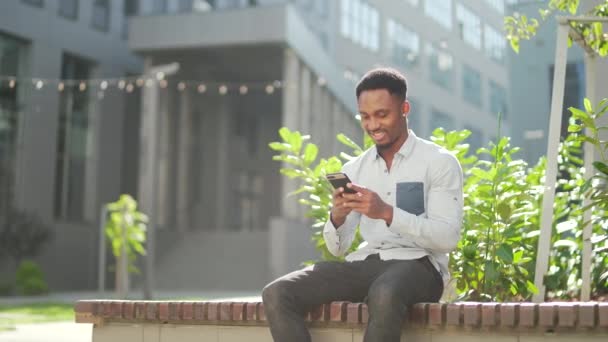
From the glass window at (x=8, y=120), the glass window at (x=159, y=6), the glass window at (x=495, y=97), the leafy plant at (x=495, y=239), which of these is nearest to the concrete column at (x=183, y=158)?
the glass window at (x=159, y=6)

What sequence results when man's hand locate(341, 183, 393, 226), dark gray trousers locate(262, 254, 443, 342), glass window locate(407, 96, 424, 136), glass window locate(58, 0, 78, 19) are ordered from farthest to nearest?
glass window locate(407, 96, 424, 136), glass window locate(58, 0, 78, 19), man's hand locate(341, 183, 393, 226), dark gray trousers locate(262, 254, 443, 342)

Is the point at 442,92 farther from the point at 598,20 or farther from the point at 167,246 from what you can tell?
the point at 598,20

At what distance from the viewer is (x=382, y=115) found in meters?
3.83

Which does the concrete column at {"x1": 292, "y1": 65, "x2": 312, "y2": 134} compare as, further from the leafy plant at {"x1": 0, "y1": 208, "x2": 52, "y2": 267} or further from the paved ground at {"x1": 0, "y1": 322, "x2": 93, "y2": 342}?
the paved ground at {"x1": 0, "y1": 322, "x2": 93, "y2": 342}

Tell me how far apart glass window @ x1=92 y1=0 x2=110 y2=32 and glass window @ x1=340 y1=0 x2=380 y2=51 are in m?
12.3

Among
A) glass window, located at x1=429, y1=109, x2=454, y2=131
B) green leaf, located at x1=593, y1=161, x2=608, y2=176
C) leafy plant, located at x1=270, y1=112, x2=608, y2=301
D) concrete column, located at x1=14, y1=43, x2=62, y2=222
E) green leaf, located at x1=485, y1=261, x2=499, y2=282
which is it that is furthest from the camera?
glass window, located at x1=429, y1=109, x2=454, y2=131

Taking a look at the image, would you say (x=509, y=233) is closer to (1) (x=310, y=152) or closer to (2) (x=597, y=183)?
(2) (x=597, y=183)

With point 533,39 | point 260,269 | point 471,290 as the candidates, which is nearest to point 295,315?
point 471,290

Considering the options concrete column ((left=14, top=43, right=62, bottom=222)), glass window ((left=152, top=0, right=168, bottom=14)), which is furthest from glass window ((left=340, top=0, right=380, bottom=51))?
concrete column ((left=14, top=43, right=62, bottom=222))

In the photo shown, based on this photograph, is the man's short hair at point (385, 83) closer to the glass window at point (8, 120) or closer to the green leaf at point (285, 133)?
the green leaf at point (285, 133)

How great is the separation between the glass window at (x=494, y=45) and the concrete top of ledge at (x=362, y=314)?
151 feet

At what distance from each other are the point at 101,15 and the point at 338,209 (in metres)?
29.4

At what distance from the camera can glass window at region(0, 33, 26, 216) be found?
88.1 ft

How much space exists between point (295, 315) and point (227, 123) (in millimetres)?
32389
